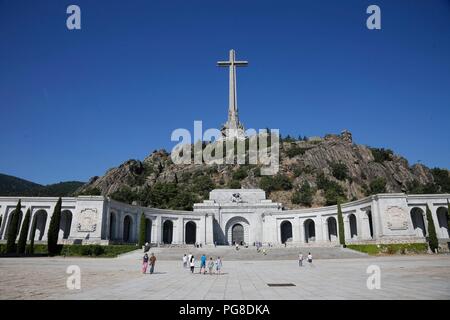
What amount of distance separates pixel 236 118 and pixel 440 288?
81132 mm

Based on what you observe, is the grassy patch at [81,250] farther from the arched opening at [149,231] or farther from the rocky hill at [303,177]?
the rocky hill at [303,177]

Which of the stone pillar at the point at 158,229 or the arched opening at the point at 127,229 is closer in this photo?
the arched opening at the point at 127,229

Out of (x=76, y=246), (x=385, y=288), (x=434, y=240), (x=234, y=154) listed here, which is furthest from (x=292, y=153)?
(x=385, y=288)

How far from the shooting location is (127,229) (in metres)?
55.1

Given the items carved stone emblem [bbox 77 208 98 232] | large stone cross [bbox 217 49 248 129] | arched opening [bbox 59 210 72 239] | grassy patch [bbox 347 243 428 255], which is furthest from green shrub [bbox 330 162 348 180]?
arched opening [bbox 59 210 72 239]

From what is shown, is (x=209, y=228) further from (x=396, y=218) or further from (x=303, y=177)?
(x=303, y=177)

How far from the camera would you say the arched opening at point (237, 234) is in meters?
62.0

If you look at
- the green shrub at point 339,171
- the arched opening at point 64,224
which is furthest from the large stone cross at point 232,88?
the arched opening at point 64,224

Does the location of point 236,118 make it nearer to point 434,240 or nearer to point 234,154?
point 234,154

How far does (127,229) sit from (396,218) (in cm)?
3953

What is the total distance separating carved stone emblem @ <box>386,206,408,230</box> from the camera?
43125 millimetres

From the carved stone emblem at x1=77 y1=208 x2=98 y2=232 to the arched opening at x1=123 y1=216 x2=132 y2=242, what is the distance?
9.47 meters

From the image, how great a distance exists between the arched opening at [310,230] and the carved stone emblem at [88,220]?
34.9m

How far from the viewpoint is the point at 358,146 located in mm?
104812
